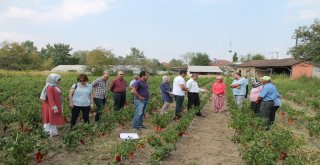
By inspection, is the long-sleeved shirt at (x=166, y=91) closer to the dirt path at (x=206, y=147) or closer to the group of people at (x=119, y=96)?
the group of people at (x=119, y=96)

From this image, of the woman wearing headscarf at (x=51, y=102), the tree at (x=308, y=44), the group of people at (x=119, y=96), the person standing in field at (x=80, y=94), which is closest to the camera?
the woman wearing headscarf at (x=51, y=102)

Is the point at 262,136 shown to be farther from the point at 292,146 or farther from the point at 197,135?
the point at 197,135

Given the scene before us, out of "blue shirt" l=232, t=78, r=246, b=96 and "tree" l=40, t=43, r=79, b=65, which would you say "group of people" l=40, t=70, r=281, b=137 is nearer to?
"blue shirt" l=232, t=78, r=246, b=96

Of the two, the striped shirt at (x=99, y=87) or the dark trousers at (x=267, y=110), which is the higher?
the striped shirt at (x=99, y=87)

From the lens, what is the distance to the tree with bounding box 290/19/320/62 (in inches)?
1411

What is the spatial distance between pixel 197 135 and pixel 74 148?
11.4 ft

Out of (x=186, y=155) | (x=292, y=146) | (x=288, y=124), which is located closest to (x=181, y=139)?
(x=186, y=155)

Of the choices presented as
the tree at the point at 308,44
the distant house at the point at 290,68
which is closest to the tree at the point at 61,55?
the distant house at the point at 290,68

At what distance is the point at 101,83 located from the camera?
33.5 ft

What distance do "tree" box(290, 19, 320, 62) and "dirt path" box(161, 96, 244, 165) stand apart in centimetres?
2741

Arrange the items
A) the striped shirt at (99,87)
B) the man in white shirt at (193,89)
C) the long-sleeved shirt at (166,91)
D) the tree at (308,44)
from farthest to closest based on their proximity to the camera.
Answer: the tree at (308,44), the man in white shirt at (193,89), the long-sleeved shirt at (166,91), the striped shirt at (99,87)

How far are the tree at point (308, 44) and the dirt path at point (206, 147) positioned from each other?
1079 inches

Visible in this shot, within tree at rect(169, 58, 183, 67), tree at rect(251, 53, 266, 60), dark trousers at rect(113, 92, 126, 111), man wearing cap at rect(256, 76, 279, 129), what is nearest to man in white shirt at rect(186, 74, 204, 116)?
dark trousers at rect(113, 92, 126, 111)

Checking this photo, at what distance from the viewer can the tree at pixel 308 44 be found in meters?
35.8
